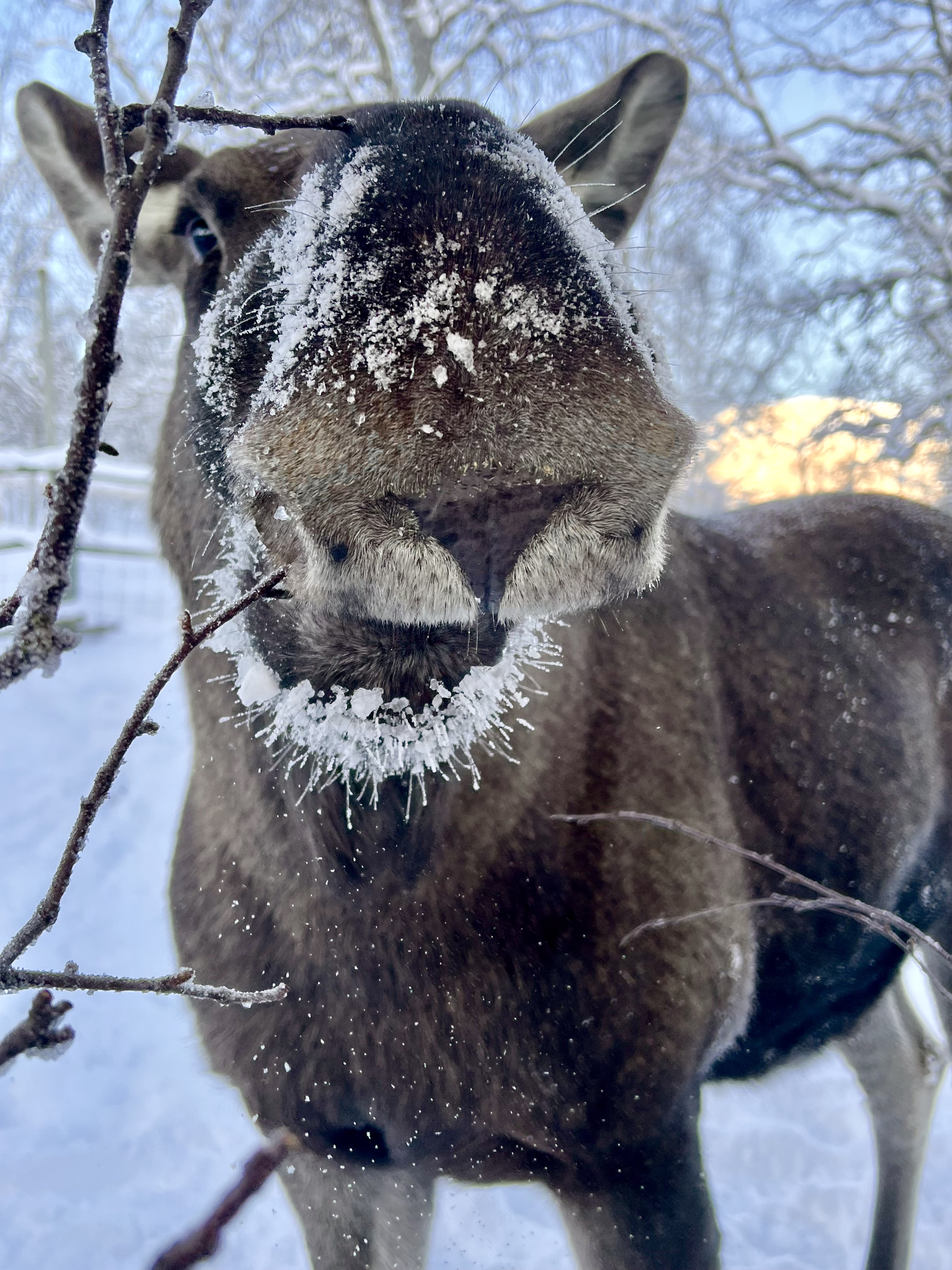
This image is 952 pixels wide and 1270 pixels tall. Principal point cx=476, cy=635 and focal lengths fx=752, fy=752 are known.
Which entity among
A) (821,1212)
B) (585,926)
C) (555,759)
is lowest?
(821,1212)

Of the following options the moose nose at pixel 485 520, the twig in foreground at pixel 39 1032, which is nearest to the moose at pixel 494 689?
the moose nose at pixel 485 520

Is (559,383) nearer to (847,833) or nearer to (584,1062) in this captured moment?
(584,1062)

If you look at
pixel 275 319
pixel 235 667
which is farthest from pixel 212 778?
pixel 275 319

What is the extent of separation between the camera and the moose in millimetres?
→ 883

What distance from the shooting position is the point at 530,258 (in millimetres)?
909

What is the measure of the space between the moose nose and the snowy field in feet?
3.79

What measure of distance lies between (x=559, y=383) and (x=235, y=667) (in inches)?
45.2

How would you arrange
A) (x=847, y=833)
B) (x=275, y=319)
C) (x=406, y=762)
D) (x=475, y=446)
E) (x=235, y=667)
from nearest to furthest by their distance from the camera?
(x=475, y=446)
(x=275, y=319)
(x=406, y=762)
(x=235, y=667)
(x=847, y=833)

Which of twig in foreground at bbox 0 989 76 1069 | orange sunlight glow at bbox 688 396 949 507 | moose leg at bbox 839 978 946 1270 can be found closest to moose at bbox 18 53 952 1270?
twig in foreground at bbox 0 989 76 1069

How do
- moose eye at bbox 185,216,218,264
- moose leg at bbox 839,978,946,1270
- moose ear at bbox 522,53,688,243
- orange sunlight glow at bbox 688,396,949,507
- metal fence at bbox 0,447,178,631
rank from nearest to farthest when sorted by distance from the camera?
moose eye at bbox 185,216,218,264
moose ear at bbox 522,53,688,243
moose leg at bbox 839,978,946,1270
orange sunlight glow at bbox 688,396,949,507
metal fence at bbox 0,447,178,631

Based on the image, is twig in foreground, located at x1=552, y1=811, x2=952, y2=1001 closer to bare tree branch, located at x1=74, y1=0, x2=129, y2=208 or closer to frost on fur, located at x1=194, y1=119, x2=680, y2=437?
frost on fur, located at x1=194, y1=119, x2=680, y2=437

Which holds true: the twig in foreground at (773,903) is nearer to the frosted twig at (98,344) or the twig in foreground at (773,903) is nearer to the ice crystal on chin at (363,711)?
the ice crystal on chin at (363,711)

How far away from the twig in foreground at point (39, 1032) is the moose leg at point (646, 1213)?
1.34m

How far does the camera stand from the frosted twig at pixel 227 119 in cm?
63
